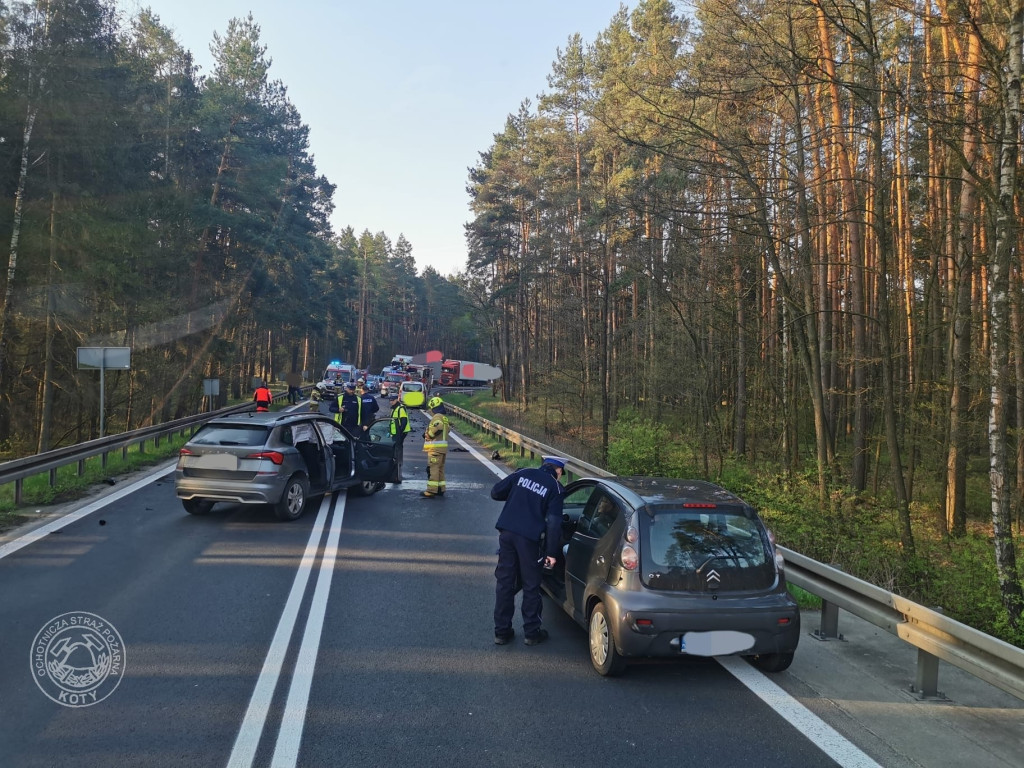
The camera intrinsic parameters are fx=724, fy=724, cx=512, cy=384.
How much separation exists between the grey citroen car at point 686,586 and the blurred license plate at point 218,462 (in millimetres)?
6440

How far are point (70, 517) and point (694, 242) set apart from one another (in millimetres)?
11022

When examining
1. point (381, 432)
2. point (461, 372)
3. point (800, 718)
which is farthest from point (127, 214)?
point (461, 372)

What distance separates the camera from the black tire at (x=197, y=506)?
10766mm

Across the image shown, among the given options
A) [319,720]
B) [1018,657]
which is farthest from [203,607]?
[1018,657]

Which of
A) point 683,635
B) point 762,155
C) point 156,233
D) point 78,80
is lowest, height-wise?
point 683,635

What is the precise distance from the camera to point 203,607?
6.48 metres

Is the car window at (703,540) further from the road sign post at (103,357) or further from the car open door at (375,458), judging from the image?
the road sign post at (103,357)

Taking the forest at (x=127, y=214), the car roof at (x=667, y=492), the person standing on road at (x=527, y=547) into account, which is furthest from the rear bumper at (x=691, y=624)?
the forest at (x=127, y=214)

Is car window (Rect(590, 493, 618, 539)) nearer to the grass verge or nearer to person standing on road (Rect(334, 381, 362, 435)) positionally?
the grass verge

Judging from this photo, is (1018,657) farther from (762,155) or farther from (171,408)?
(171,408)

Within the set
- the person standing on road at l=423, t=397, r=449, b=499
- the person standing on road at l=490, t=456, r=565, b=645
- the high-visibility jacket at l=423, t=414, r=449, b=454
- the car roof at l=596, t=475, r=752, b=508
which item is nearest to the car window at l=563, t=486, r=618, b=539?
the car roof at l=596, t=475, r=752, b=508

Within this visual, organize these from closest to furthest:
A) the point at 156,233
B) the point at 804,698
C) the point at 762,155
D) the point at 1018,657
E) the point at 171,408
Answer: the point at 1018,657, the point at 804,698, the point at 762,155, the point at 156,233, the point at 171,408

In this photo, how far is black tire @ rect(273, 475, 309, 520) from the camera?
10.4 m

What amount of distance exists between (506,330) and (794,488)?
3853 cm
